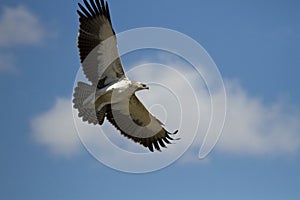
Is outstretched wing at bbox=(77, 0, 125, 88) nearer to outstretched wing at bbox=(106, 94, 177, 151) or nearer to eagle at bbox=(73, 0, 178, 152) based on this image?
eagle at bbox=(73, 0, 178, 152)

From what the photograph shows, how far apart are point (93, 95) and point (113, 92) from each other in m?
0.59

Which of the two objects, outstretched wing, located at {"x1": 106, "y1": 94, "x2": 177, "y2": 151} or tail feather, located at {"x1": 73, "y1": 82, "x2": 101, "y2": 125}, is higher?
outstretched wing, located at {"x1": 106, "y1": 94, "x2": 177, "y2": 151}

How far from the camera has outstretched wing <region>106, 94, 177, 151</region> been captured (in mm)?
18953

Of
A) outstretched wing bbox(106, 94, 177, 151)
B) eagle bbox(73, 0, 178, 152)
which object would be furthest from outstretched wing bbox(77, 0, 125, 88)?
outstretched wing bbox(106, 94, 177, 151)

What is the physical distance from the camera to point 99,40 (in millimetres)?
17531

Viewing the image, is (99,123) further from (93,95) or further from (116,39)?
(116,39)

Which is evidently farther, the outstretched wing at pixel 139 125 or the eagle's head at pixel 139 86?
the outstretched wing at pixel 139 125

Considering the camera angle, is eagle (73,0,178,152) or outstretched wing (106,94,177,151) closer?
eagle (73,0,178,152)

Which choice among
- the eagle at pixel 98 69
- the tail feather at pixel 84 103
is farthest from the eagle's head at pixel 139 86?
the tail feather at pixel 84 103

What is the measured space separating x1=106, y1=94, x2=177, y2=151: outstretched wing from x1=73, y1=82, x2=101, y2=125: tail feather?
103cm

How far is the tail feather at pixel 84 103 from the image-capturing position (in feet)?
57.1

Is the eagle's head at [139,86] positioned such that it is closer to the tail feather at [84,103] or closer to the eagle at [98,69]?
the eagle at [98,69]

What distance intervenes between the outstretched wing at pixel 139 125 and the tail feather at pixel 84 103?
40.4 inches

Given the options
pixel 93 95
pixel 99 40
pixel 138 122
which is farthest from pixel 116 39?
pixel 138 122
